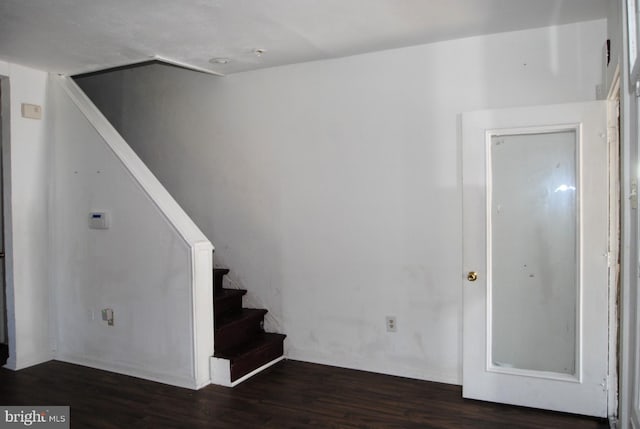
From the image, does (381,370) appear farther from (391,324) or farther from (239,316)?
(239,316)

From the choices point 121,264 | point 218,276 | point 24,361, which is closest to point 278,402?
point 218,276

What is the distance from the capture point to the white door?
2.99 metres

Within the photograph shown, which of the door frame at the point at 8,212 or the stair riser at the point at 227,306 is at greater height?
the door frame at the point at 8,212

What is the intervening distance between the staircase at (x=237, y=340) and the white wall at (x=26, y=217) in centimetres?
154

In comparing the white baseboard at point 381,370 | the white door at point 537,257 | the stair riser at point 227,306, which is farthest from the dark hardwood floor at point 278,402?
the stair riser at point 227,306

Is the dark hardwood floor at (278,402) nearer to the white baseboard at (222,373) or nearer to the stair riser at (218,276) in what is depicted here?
the white baseboard at (222,373)

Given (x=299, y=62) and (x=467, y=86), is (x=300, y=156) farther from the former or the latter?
(x=467, y=86)

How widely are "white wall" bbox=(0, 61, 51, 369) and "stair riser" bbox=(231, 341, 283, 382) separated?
187cm

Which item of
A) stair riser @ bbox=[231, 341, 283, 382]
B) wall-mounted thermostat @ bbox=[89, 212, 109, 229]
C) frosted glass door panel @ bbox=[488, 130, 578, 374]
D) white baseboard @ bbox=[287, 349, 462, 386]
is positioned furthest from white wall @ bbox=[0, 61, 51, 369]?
frosted glass door panel @ bbox=[488, 130, 578, 374]

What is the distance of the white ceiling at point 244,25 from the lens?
9.28 feet

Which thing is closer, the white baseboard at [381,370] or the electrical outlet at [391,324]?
the white baseboard at [381,370]

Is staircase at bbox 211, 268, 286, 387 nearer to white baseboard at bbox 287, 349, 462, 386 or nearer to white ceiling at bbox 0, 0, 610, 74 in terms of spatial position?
white baseboard at bbox 287, 349, 462, 386

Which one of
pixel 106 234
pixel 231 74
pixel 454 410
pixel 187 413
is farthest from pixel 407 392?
pixel 231 74

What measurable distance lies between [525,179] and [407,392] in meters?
1.72
